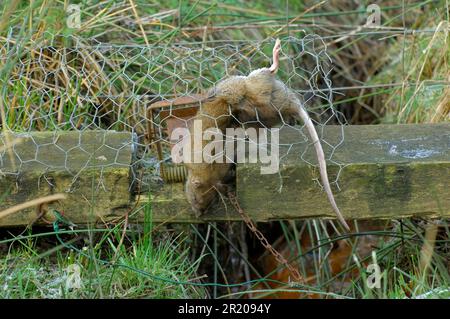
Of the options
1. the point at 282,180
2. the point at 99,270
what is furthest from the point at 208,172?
the point at 99,270

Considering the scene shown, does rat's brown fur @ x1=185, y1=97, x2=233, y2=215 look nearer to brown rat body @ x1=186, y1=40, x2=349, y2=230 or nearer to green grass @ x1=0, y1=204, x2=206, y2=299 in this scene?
brown rat body @ x1=186, y1=40, x2=349, y2=230

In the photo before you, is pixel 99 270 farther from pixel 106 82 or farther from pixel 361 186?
pixel 106 82

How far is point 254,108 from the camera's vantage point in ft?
7.26

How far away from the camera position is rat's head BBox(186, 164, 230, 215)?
2291 mm

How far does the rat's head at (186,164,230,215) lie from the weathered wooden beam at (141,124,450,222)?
50mm

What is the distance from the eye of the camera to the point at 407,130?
245 centimetres

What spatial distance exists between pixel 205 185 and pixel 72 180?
1.33 feet

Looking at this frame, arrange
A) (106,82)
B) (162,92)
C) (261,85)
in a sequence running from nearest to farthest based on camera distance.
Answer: (261,85) → (106,82) → (162,92)

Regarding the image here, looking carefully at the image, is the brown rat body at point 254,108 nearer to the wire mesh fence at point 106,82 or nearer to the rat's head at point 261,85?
the rat's head at point 261,85

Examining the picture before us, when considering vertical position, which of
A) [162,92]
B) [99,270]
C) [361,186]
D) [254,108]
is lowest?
[99,270]

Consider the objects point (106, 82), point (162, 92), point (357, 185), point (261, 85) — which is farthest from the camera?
point (162, 92)

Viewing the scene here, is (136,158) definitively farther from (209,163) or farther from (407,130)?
(407,130)

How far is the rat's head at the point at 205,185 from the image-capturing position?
2.29 m

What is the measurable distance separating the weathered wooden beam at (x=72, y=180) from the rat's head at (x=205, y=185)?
20 centimetres
